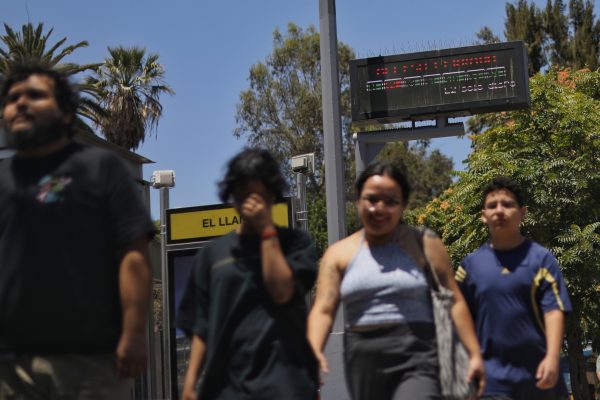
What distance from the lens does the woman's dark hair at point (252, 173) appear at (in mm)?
3992

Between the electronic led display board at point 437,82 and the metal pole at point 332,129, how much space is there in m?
2.92

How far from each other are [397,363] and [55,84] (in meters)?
1.88

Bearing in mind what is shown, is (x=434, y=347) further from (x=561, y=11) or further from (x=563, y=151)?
(x=561, y=11)

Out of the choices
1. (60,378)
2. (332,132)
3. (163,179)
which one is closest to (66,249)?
(60,378)

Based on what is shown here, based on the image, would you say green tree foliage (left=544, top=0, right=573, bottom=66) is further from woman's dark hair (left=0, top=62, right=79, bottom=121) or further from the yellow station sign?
woman's dark hair (left=0, top=62, right=79, bottom=121)

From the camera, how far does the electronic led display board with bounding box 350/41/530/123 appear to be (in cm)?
1466

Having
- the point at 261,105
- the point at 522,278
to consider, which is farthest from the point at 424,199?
the point at 522,278

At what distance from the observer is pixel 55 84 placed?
12.4ft

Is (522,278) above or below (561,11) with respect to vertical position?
below

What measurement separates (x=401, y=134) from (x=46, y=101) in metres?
10.9

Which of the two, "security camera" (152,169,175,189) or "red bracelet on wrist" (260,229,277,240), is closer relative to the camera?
"red bracelet on wrist" (260,229,277,240)

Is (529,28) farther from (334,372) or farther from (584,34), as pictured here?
(334,372)

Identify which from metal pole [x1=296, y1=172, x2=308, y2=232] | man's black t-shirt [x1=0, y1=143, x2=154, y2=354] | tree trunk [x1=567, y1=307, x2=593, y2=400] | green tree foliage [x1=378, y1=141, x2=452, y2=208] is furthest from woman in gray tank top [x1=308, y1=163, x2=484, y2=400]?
green tree foliage [x1=378, y1=141, x2=452, y2=208]

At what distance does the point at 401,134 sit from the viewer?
14367mm
